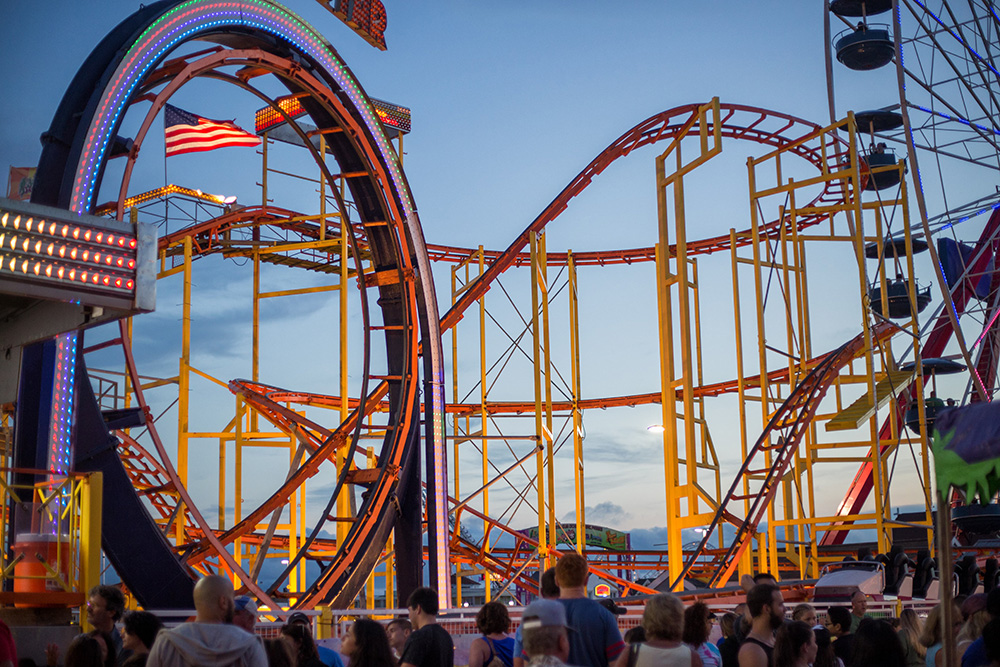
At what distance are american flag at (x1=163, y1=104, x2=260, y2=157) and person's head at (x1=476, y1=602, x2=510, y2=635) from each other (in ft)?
46.1

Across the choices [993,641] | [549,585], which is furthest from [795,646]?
[549,585]

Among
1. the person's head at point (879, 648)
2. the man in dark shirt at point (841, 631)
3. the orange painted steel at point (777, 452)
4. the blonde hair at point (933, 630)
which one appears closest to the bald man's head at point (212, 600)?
the person's head at point (879, 648)

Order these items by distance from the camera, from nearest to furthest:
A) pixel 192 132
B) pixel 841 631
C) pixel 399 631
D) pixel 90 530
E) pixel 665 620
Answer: pixel 665 620 < pixel 841 631 < pixel 399 631 < pixel 90 530 < pixel 192 132

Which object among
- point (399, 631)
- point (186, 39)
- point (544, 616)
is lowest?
point (399, 631)

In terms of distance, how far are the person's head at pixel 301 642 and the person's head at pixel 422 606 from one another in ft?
1.50

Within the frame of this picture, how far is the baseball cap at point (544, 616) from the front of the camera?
134 inches

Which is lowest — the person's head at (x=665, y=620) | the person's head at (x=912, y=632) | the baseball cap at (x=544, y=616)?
the person's head at (x=912, y=632)

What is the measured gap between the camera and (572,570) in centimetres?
433

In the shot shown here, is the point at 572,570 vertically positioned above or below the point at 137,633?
above

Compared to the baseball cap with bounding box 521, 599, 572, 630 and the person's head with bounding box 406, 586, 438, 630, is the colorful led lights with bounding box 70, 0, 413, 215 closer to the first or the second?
the person's head with bounding box 406, 586, 438, 630

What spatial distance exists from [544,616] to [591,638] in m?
0.97

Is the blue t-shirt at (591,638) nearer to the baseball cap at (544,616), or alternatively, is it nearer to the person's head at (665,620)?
the person's head at (665,620)

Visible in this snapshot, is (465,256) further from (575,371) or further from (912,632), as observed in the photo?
(912,632)

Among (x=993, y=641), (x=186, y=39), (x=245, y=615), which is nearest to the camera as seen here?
(x=993, y=641)
